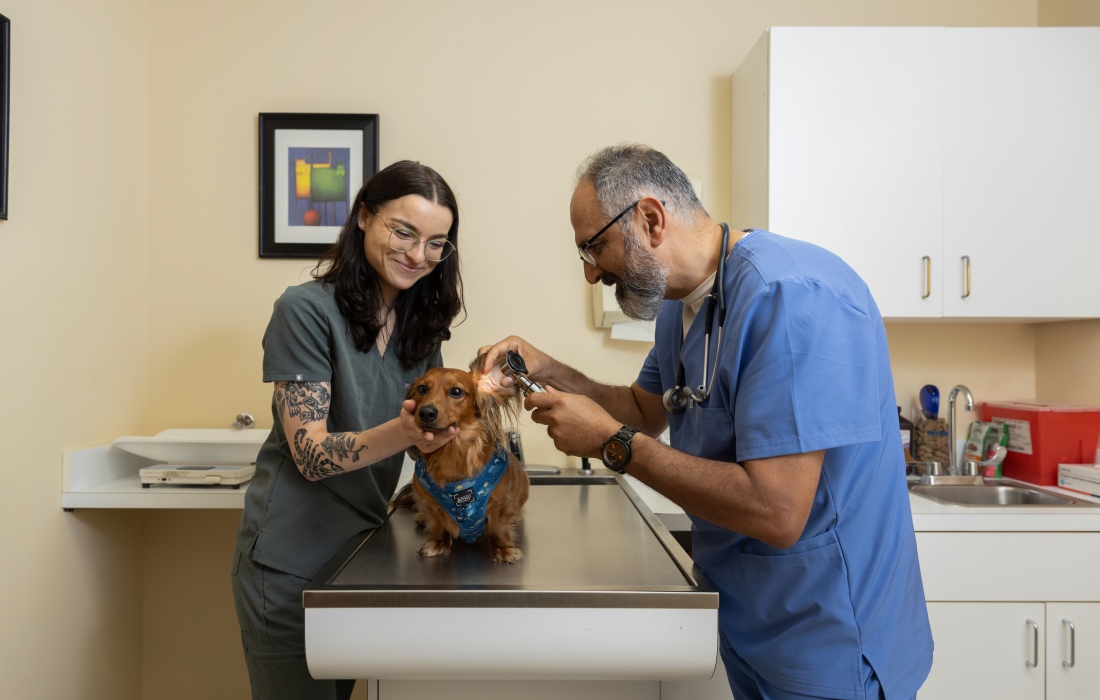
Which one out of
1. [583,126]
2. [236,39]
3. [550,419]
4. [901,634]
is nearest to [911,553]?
[901,634]

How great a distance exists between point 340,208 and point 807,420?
2074mm

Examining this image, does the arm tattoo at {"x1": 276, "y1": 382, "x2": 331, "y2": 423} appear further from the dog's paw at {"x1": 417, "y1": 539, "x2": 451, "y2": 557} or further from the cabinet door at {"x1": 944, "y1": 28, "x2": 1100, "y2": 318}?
the cabinet door at {"x1": 944, "y1": 28, "x2": 1100, "y2": 318}

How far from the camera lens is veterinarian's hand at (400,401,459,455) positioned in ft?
4.52

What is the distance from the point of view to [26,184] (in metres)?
2.04

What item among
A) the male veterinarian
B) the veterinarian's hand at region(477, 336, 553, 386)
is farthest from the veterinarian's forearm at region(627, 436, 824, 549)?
the veterinarian's hand at region(477, 336, 553, 386)

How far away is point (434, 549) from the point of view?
4.79 ft

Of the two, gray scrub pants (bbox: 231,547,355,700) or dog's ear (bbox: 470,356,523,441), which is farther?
gray scrub pants (bbox: 231,547,355,700)

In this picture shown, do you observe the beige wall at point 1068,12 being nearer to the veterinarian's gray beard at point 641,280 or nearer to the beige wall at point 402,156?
the beige wall at point 402,156

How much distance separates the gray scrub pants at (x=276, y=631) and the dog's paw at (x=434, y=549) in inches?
14.0

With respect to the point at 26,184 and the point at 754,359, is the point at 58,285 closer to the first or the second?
the point at 26,184

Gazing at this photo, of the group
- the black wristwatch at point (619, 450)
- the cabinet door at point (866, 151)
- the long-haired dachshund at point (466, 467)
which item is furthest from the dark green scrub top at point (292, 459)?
the cabinet door at point (866, 151)

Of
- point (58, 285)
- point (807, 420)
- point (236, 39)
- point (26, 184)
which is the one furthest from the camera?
point (236, 39)

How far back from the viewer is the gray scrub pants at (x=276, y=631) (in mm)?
1617

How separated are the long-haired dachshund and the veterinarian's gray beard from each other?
1.02 feet
